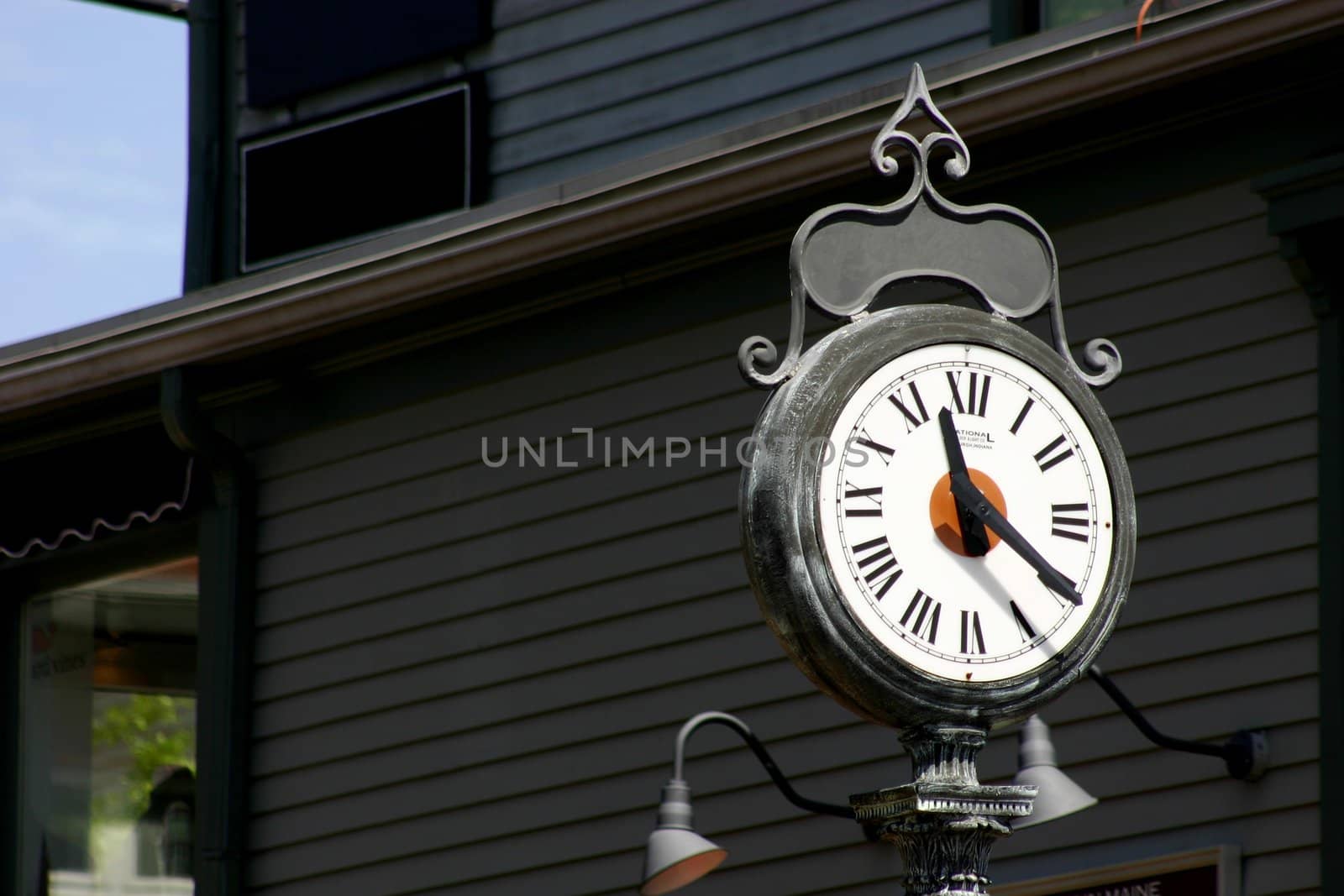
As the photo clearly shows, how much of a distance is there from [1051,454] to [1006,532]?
23cm

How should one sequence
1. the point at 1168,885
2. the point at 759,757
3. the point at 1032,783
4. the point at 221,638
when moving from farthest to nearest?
1. the point at 221,638
2. the point at 759,757
3. the point at 1168,885
4. the point at 1032,783

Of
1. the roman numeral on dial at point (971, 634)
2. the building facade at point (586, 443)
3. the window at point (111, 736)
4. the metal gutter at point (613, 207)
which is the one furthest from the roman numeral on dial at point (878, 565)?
the window at point (111, 736)

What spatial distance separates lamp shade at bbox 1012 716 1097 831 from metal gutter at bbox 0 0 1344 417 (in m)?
2.41

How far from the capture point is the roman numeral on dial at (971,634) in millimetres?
3891

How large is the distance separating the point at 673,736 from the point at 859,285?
5.27 m

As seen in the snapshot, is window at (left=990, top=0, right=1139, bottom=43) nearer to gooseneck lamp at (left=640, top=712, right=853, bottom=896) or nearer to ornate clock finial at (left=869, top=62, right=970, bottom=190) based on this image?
gooseneck lamp at (left=640, top=712, right=853, bottom=896)

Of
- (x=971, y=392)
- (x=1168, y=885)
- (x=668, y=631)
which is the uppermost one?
(x=668, y=631)

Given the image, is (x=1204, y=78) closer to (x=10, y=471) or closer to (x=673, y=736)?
(x=673, y=736)

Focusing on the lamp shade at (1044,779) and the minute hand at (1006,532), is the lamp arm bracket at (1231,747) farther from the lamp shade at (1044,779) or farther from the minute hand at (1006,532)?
the minute hand at (1006,532)

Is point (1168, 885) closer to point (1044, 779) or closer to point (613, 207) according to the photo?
point (1044, 779)

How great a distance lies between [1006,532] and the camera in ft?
12.8

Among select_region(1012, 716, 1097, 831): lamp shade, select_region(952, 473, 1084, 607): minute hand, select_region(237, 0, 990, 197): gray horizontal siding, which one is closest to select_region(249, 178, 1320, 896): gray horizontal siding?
select_region(1012, 716, 1097, 831): lamp shade

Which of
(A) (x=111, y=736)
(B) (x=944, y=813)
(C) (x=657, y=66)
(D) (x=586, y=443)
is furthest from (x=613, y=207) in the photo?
(B) (x=944, y=813)

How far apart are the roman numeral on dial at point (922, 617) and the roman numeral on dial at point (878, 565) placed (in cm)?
5
